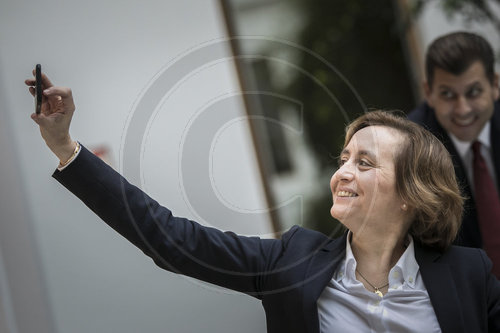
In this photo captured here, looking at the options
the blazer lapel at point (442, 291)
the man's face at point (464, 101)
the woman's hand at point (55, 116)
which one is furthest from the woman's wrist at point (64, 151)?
the man's face at point (464, 101)

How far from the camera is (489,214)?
185 cm

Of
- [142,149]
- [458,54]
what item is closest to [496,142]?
[458,54]

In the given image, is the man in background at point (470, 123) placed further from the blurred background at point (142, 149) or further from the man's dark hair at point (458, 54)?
the blurred background at point (142, 149)

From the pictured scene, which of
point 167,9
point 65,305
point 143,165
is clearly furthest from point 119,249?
point 167,9

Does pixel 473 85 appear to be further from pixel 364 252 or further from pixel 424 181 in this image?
pixel 364 252

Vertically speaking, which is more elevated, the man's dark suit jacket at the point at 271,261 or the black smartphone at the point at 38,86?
the black smartphone at the point at 38,86

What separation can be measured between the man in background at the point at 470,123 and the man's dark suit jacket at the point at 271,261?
52 centimetres

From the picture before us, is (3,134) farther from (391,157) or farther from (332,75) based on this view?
(332,75)

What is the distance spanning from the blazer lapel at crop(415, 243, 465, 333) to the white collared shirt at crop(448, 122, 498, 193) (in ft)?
2.06

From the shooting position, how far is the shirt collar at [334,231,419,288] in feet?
4.40

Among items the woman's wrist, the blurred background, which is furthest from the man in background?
the woman's wrist

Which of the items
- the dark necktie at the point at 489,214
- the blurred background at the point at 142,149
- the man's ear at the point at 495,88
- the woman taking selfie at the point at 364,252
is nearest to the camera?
the woman taking selfie at the point at 364,252

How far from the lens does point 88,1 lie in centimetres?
175

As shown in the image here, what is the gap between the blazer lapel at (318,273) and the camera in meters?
1.28
